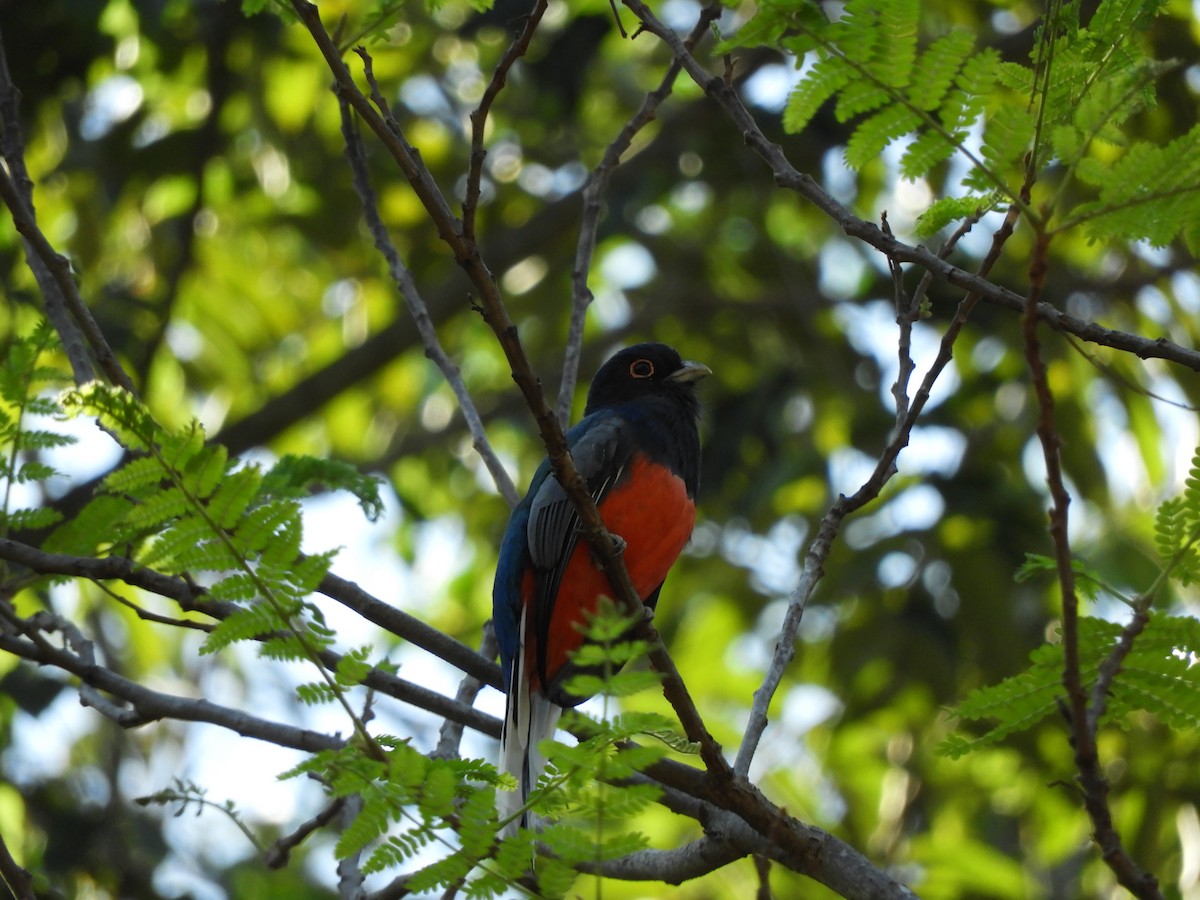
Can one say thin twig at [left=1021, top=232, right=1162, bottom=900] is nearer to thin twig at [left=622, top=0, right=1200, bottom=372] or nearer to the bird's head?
thin twig at [left=622, top=0, right=1200, bottom=372]

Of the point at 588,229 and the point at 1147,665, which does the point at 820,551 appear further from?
the point at 588,229

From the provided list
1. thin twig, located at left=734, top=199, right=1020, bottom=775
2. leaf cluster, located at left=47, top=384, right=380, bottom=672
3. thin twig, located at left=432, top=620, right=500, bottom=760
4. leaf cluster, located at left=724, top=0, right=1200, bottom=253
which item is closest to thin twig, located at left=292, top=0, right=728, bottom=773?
thin twig, located at left=734, top=199, right=1020, bottom=775

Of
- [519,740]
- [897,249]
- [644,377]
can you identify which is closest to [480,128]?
[897,249]

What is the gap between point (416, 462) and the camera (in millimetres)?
10375

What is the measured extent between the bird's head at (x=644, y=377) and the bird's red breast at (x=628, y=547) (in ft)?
3.02

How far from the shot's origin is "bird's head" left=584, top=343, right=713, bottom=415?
19.7 ft

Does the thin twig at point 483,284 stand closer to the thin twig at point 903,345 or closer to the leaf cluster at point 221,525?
the leaf cluster at point 221,525

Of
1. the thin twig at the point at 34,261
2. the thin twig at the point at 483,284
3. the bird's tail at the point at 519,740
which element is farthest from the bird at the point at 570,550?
the thin twig at the point at 34,261

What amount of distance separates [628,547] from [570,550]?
228 millimetres

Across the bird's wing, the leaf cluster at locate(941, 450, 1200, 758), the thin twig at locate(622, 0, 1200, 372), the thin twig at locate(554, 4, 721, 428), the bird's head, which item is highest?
the bird's head

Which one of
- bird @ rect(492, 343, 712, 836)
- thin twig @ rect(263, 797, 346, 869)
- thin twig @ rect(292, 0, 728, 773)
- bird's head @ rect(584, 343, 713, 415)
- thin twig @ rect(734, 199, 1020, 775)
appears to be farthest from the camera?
bird's head @ rect(584, 343, 713, 415)

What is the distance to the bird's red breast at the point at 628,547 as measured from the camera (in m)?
4.92

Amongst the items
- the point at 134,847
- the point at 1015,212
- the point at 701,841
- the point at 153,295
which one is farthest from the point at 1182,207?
the point at 153,295

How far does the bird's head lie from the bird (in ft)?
1.55
